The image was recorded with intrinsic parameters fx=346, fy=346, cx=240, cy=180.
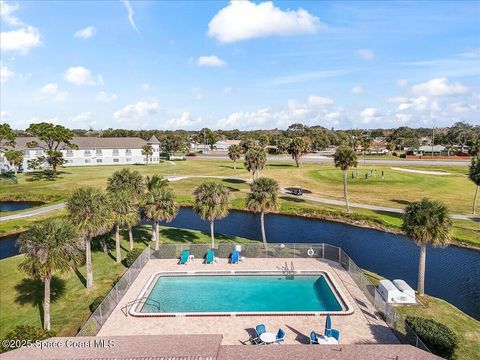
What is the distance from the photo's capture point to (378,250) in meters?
43.3

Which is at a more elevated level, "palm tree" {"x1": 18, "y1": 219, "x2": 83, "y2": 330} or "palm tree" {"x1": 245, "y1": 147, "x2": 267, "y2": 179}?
"palm tree" {"x1": 245, "y1": 147, "x2": 267, "y2": 179}

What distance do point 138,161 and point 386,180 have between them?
8539cm

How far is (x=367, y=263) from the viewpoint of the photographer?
39.4 m

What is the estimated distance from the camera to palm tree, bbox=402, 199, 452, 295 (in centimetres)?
2834

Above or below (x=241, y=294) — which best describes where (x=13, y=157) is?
above

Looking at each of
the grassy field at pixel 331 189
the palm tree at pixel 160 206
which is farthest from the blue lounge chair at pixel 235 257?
the grassy field at pixel 331 189

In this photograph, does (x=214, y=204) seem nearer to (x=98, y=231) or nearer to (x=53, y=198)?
(x=98, y=231)

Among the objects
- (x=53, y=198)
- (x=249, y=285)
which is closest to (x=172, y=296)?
(x=249, y=285)

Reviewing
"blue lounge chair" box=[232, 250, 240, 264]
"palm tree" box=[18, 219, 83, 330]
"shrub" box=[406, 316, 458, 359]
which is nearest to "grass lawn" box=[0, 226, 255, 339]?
"palm tree" box=[18, 219, 83, 330]

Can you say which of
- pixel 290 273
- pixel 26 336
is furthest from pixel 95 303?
pixel 290 273

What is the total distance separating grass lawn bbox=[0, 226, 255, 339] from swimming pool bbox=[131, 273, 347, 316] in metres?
4.61

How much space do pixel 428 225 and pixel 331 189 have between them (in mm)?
49744

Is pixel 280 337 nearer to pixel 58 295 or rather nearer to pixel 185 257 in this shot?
pixel 185 257

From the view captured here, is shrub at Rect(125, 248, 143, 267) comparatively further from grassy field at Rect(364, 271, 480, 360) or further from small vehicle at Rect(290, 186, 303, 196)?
small vehicle at Rect(290, 186, 303, 196)
